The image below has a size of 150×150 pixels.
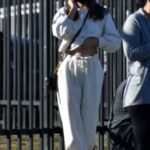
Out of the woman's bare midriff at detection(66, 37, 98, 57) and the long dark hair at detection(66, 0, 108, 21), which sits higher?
the long dark hair at detection(66, 0, 108, 21)

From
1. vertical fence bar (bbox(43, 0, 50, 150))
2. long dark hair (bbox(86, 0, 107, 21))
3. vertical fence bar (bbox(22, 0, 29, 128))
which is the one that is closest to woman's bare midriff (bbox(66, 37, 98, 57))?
long dark hair (bbox(86, 0, 107, 21))

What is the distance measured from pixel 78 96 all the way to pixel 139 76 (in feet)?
2.06

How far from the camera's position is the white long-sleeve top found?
707cm

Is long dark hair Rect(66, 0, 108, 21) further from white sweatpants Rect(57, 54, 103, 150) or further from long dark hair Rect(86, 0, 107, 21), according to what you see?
white sweatpants Rect(57, 54, 103, 150)

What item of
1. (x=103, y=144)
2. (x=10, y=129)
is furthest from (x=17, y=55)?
(x=103, y=144)

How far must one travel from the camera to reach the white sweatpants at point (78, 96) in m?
7.16

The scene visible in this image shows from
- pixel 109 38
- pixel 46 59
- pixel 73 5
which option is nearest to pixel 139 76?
pixel 109 38

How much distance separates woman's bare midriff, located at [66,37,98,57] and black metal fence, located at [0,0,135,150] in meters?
0.88

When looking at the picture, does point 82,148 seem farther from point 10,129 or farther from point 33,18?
point 33,18

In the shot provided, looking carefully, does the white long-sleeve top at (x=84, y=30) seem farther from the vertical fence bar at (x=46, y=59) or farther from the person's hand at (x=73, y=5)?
the vertical fence bar at (x=46, y=59)

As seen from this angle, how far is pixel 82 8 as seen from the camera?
23.8 ft

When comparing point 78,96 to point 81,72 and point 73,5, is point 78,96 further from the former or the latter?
point 73,5

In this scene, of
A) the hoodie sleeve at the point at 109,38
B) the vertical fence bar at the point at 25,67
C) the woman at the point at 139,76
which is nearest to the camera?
the woman at the point at 139,76

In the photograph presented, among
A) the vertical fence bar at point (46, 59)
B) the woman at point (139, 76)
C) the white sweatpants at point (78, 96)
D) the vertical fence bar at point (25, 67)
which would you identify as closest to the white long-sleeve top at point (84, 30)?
the white sweatpants at point (78, 96)
